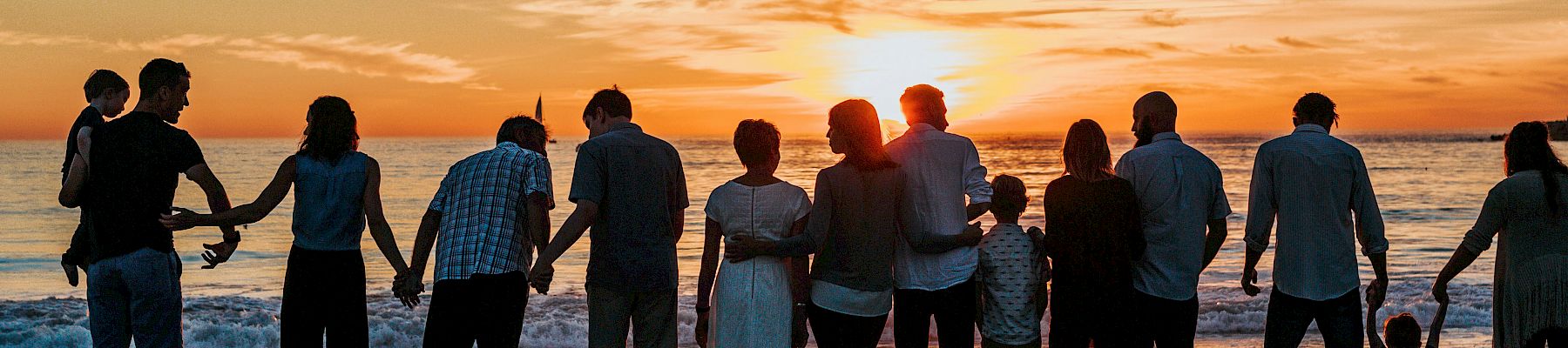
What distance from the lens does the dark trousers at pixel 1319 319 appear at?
4.41 m

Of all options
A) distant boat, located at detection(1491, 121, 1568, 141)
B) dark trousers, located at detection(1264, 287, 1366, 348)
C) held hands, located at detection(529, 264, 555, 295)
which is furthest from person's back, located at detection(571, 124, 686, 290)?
distant boat, located at detection(1491, 121, 1568, 141)

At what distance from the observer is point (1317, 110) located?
4.47m

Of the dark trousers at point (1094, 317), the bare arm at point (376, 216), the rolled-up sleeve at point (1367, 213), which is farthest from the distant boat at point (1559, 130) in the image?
the bare arm at point (376, 216)

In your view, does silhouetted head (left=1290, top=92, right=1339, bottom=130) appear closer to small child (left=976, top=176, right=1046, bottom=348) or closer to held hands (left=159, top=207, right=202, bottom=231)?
small child (left=976, top=176, right=1046, bottom=348)

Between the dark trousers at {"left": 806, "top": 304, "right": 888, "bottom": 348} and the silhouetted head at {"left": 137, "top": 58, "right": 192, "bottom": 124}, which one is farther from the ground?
the silhouetted head at {"left": 137, "top": 58, "right": 192, "bottom": 124}

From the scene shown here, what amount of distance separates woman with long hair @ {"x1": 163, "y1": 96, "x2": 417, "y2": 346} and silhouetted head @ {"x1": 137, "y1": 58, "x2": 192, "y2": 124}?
1.33 feet

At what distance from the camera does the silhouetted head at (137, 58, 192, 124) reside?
13.5ft

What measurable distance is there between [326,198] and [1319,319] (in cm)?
406

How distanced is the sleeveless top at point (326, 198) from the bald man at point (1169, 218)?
3094mm

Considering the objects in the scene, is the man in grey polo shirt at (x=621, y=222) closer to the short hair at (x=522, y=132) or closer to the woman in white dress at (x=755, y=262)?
the woman in white dress at (x=755, y=262)

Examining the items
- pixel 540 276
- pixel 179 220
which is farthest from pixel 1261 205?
pixel 179 220

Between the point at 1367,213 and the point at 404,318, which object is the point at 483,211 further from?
the point at 404,318

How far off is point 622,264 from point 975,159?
1.45m

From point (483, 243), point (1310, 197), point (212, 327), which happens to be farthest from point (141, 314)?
point (212, 327)
